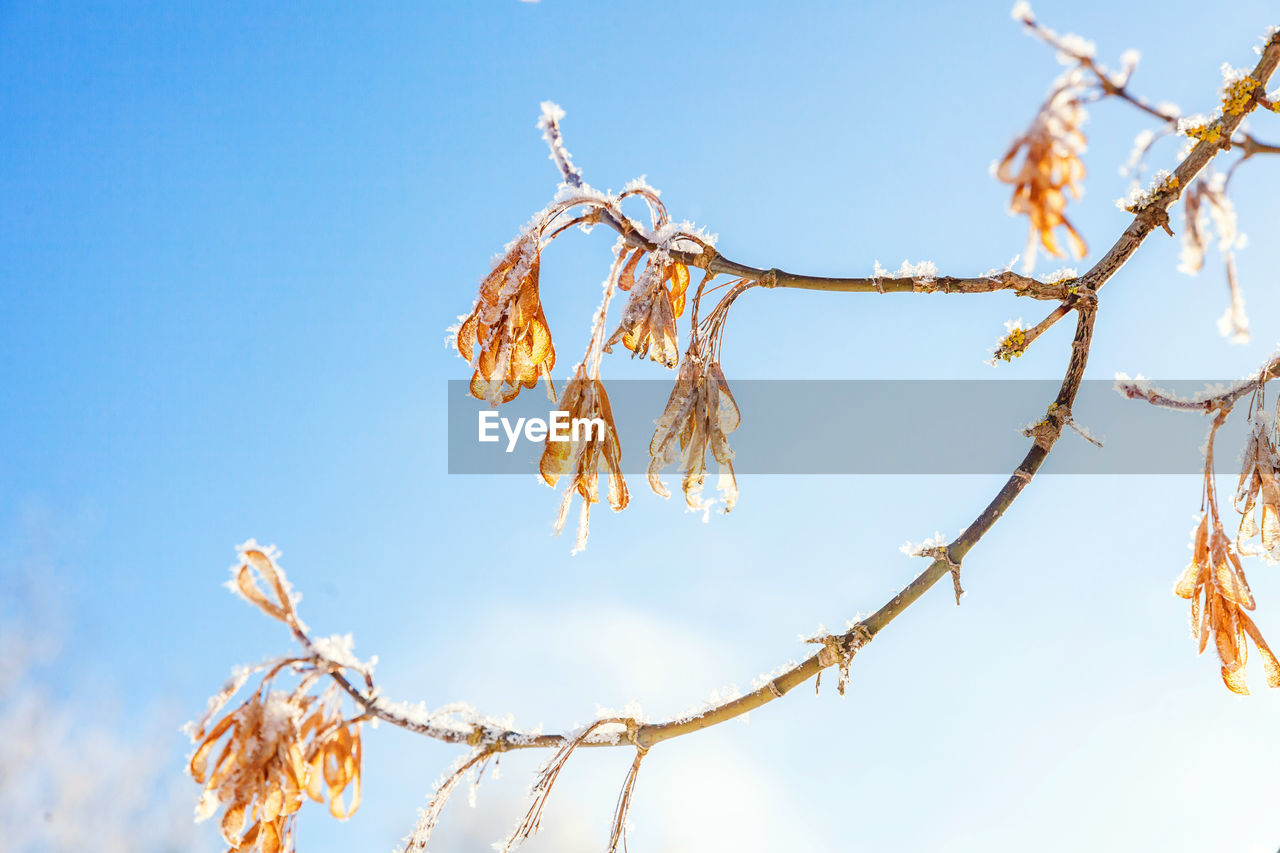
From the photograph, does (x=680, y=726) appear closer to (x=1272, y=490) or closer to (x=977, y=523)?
(x=977, y=523)

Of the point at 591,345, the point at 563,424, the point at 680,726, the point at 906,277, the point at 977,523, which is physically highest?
the point at 906,277

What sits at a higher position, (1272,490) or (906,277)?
(906,277)

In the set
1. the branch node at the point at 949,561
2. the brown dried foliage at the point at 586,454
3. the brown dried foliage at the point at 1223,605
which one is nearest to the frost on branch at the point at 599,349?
the brown dried foliage at the point at 586,454

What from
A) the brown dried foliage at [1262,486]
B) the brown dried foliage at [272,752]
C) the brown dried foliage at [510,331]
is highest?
the brown dried foliage at [510,331]

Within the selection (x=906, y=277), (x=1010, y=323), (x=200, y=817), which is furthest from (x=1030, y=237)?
(x=200, y=817)

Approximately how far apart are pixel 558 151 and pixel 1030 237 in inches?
25.1

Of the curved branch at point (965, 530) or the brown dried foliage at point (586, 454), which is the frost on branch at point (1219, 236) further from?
the brown dried foliage at point (586, 454)

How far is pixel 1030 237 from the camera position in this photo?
695 mm

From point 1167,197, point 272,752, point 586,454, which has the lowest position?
point 272,752

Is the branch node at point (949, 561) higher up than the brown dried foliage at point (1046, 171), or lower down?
lower down

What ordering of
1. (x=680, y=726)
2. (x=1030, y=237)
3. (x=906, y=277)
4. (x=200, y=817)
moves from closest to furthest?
(x=1030, y=237), (x=200, y=817), (x=680, y=726), (x=906, y=277)

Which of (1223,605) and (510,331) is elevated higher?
(510,331)

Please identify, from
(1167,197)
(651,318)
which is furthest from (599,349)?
(1167,197)

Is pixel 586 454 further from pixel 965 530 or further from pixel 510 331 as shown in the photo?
pixel 965 530
